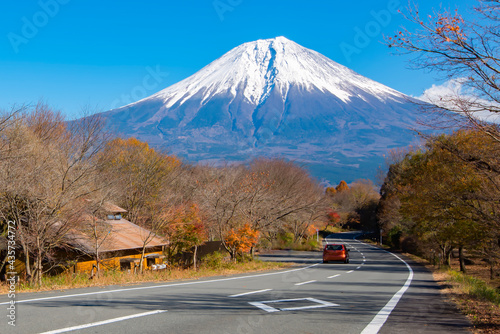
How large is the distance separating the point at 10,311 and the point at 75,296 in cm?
206

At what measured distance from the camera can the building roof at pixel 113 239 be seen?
17.5 metres

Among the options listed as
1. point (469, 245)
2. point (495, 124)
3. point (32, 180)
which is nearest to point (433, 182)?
point (469, 245)

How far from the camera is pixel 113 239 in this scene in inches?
842

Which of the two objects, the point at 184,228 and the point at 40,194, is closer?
the point at 40,194

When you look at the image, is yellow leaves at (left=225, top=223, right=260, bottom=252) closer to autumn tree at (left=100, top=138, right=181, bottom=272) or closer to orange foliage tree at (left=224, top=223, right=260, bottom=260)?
orange foliage tree at (left=224, top=223, right=260, bottom=260)

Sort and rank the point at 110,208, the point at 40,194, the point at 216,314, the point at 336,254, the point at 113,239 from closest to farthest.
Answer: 1. the point at 216,314
2. the point at 40,194
3. the point at 113,239
4. the point at 110,208
5. the point at 336,254

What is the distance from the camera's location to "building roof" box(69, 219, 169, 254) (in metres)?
17.5

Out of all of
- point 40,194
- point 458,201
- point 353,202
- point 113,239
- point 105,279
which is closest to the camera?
point 105,279

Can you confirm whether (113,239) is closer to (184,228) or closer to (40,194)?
(184,228)

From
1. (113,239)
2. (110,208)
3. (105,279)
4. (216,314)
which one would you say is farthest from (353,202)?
(216,314)

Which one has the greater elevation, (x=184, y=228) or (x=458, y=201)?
(x=458, y=201)

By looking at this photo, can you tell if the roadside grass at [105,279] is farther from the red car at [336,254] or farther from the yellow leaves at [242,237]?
the red car at [336,254]

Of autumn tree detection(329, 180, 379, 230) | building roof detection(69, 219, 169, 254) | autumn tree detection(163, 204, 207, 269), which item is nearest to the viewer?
building roof detection(69, 219, 169, 254)

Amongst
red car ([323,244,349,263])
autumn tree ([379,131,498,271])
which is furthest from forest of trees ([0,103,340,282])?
autumn tree ([379,131,498,271])
